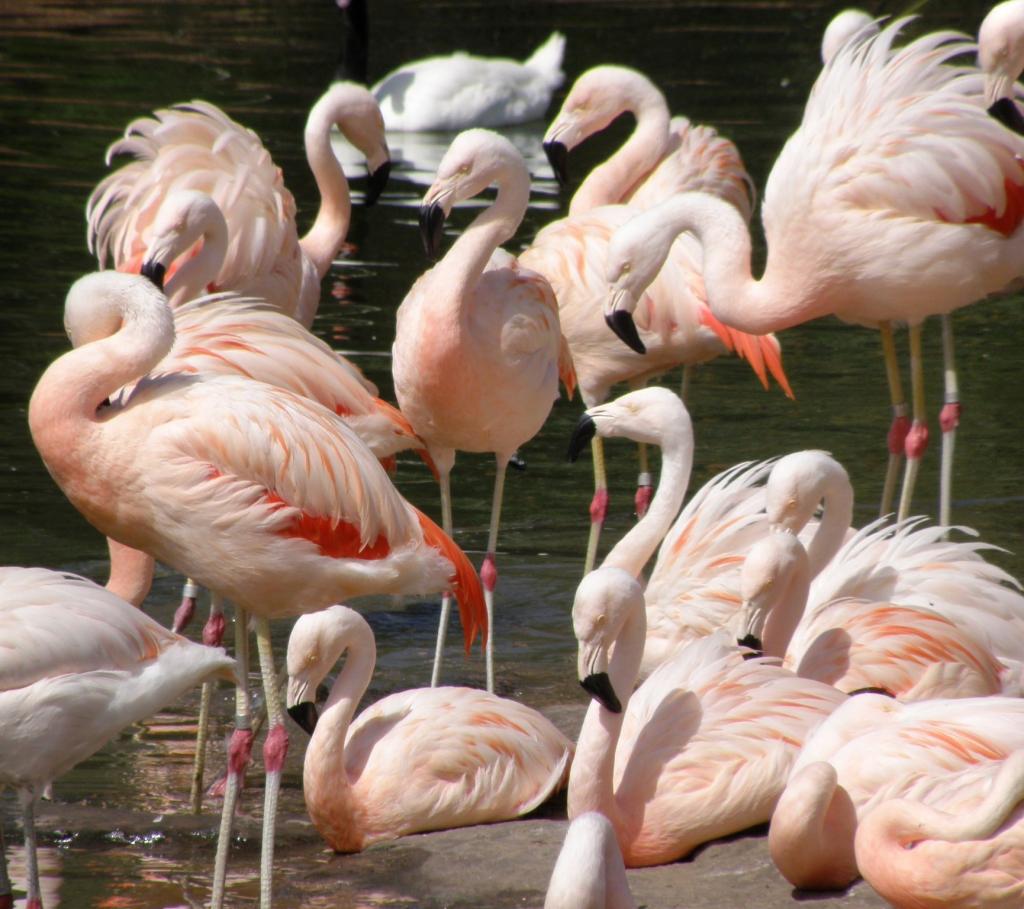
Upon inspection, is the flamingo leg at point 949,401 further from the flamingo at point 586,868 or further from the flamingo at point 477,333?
the flamingo at point 586,868

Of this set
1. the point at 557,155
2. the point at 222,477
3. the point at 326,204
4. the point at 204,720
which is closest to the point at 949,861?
the point at 222,477

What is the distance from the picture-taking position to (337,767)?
4461mm

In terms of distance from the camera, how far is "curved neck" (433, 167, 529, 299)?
581 centimetres

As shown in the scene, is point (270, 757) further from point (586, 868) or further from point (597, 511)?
point (597, 511)

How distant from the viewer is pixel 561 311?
6891mm

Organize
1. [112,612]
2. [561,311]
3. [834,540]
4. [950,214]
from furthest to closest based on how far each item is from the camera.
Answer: [561,311], [950,214], [834,540], [112,612]

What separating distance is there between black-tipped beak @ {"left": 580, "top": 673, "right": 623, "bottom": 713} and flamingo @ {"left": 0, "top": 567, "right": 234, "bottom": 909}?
86cm

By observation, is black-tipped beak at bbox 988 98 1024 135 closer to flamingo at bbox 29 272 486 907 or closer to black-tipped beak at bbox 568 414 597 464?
black-tipped beak at bbox 568 414 597 464

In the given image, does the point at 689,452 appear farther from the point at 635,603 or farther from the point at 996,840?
the point at 996,840

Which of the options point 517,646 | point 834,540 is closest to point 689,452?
point 834,540

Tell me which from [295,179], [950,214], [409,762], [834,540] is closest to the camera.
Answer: [409,762]

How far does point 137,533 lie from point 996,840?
2.24m

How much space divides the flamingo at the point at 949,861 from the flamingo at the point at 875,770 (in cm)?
14

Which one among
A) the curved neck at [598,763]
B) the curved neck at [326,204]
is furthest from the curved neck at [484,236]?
the curved neck at [598,763]
